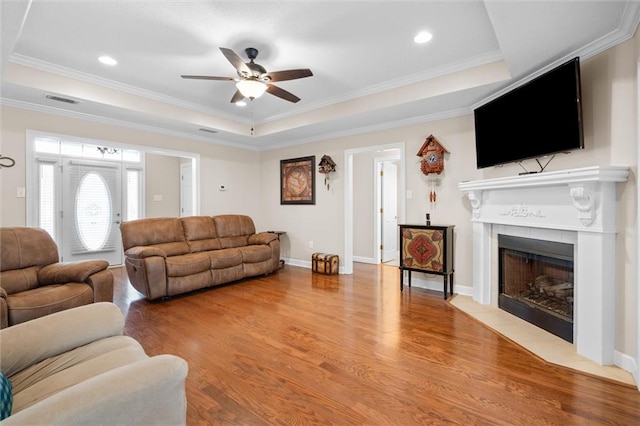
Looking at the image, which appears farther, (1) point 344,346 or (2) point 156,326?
(2) point 156,326

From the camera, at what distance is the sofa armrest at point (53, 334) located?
4.30 feet

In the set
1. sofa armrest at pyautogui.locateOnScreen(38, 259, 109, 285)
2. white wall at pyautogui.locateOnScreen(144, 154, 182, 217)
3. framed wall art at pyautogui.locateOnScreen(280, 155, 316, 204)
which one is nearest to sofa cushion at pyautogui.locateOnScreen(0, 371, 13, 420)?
sofa armrest at pyautogui.locateOnScreen(38, 259, 109, 285)

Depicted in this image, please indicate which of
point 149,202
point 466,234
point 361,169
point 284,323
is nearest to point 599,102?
point 466,234

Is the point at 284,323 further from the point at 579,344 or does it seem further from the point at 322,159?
the point at 322,159

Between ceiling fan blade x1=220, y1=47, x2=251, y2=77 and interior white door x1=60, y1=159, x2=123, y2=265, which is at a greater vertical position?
ceiling fan blade x1=220, y1=47, x2=251, y2=77

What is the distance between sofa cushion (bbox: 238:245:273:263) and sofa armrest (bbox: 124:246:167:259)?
45.2 inches

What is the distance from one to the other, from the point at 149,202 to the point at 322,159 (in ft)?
13.3

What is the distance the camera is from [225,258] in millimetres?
4301

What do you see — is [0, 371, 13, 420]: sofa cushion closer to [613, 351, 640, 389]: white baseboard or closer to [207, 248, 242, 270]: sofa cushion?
[207, 248, 242, 270]: sofa cushion

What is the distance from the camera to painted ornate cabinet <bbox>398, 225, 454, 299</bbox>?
3.73 metres

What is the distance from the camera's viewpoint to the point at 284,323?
2961 mm

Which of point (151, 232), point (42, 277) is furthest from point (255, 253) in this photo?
point (42, 277)

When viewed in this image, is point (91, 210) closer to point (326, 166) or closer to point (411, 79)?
point (326, 166)

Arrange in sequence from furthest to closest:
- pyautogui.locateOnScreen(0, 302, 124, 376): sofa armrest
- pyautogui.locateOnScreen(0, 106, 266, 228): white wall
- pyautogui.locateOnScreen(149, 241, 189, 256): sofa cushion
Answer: pyautogui.locateOnScreen(149, 241, 189, 256): sofa cushion < pyautogui.locateOnScreen(0, 106, 266, 228): white wall < pyautogui.locateOnScreen(0, 302, 124, 376): sofa armrest
